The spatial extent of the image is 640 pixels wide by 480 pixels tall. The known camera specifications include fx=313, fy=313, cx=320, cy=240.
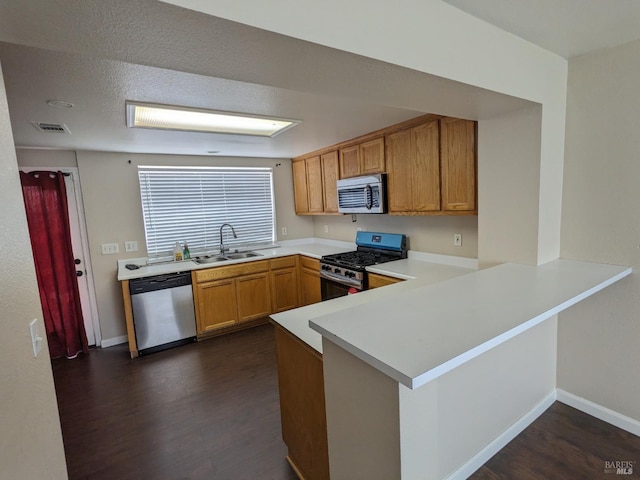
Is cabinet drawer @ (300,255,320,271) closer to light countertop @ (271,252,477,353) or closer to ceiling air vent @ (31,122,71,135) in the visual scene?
light countertop @ (271,252,477,353)

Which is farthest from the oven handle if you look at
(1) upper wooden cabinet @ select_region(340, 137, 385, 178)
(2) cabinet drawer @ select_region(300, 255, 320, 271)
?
(1) upper wooden cabinet @ select_region(340, 137, 385, 178)

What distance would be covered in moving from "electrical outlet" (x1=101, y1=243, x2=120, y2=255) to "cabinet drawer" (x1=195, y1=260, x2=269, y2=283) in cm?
105

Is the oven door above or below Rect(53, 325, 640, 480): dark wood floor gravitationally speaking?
above

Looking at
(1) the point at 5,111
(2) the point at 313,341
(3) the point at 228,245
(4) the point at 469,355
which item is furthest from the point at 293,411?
(3) the point at 228,245

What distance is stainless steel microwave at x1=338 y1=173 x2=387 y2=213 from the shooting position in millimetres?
3156

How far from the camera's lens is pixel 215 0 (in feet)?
2.66

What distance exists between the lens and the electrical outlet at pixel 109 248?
3643 mm

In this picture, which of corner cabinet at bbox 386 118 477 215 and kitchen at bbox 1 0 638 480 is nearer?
kitchen at bbox 1 0 638 480

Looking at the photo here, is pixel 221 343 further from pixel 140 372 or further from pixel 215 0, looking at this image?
pixel 215 0

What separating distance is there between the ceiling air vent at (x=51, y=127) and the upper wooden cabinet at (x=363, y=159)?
258cm

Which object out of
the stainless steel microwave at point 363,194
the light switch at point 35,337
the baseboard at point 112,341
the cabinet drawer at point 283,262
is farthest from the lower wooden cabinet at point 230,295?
the light switch at point 35,337

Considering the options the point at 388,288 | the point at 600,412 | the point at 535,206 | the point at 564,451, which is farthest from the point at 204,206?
the point at 600,412

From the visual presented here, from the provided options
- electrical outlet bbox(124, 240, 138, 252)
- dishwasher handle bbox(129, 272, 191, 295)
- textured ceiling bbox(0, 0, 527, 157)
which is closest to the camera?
textured ceiling bbox(0, 0, 527, 157)

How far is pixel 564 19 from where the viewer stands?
1422mm
